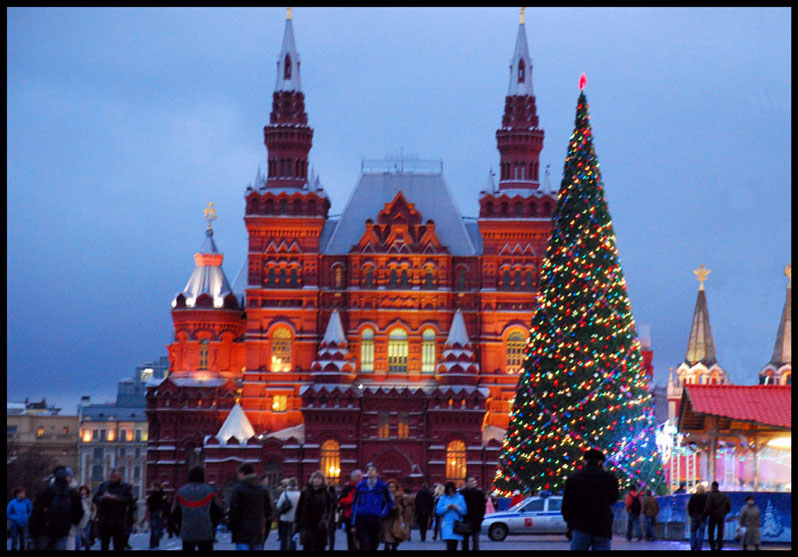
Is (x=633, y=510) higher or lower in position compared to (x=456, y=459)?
lower

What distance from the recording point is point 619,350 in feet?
171

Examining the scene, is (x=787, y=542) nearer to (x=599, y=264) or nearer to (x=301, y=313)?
(x=599, y=264)

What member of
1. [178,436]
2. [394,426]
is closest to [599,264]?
[394,426]

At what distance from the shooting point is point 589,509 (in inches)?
833

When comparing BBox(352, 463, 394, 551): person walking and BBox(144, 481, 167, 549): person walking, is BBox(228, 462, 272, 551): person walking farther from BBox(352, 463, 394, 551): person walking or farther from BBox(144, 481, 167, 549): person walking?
BBox(144, 481, 167, 549): person walking

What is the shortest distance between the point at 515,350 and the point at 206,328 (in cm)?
1612

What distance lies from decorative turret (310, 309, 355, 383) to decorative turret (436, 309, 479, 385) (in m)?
4.78

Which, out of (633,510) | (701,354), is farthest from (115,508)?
(701,354)

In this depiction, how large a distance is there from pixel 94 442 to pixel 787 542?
403 ft

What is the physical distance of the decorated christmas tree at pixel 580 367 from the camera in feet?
170

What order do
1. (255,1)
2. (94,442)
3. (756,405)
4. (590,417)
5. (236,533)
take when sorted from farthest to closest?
(94,442) < (590,417) < (756,405) < (236,533) < (255,1)

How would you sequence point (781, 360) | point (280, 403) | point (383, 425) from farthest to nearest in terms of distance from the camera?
1. point (781, 360)
2. point (280, 403)
3. point (383, 425)

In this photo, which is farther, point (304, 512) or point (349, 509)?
point (349, 509)

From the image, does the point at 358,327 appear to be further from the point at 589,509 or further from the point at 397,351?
the point at 589,509
